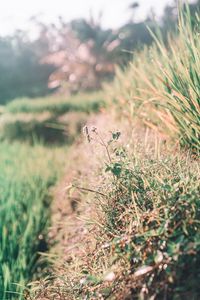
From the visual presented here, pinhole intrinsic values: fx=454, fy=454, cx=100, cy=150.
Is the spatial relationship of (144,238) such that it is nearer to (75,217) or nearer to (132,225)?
(132,225)

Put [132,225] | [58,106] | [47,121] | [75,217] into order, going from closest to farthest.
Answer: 1. [132,225]
2. [75,217]
3. [47,121]
4. [58,106]

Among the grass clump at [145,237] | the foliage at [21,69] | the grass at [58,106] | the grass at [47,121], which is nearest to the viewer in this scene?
the grass clump at [145,237]

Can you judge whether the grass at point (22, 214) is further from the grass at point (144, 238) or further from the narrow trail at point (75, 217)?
A: the grass at point (144, 238)

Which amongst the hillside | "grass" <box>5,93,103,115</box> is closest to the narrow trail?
the hillside

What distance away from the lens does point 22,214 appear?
3219 millimetres

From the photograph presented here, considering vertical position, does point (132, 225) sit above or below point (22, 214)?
below

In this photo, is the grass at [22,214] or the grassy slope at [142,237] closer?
the grassy slope at [142,237]

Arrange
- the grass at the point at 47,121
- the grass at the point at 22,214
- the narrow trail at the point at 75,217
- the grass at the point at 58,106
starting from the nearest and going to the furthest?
the narrow trail at the point at 75,217 → the grass at the point at 22,214 → the grass at the point at 47,121 → the grass at the point at 58,106

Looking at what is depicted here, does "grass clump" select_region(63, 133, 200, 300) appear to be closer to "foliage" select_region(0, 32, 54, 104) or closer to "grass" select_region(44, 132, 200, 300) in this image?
"grass" select_region(44, 132, 200, 300)

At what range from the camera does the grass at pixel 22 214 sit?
2312 millimetres

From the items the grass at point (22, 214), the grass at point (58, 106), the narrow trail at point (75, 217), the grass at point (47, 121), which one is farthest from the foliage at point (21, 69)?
the narrow trail at point (75, 217)

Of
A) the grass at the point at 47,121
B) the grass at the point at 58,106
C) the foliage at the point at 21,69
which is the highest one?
the foliage at the point at 21,69

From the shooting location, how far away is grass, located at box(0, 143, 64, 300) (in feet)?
7.59

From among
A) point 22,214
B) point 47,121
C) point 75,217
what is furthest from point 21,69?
point 75,217
